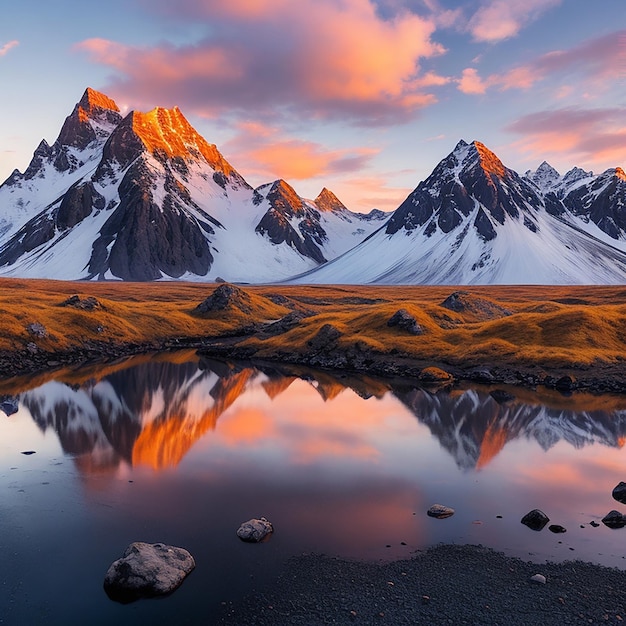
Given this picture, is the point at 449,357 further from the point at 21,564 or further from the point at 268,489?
the point at 21,564

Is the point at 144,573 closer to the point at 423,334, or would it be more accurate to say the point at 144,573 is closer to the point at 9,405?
the point at 9,405

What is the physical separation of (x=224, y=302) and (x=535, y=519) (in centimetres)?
11095

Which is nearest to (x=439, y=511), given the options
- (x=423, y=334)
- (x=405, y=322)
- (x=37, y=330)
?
(x=423, y=334)

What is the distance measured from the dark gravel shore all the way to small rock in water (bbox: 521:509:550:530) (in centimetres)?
406

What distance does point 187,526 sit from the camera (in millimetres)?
30562

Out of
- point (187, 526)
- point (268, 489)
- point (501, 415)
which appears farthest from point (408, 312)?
A: point (187, 526)

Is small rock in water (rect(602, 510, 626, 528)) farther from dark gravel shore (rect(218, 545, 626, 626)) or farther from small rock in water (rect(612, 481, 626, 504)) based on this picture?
dark gravel shore (rect(218, 545, 626, 626))

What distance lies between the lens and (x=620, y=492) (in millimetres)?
35500

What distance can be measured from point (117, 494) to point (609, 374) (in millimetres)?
62738

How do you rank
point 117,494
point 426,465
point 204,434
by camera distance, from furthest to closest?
point 204,434
point 426,465
point 117,494

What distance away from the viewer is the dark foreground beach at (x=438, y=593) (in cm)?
2281

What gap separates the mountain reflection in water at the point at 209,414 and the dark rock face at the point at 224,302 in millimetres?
54298

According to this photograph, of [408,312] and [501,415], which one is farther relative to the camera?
[408,312]

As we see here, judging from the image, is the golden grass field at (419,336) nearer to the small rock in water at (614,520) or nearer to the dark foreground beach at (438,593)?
the small rock in water at (614,520)
